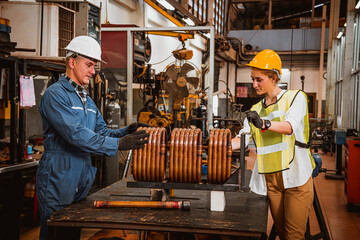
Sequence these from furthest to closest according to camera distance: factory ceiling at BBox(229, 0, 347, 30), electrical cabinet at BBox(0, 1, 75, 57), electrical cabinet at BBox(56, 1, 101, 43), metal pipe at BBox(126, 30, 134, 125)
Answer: factory ceiling at BBox(229, 0, 347, 30)
metal pipe at BBox(126, 30, 134, 125)
electrical cabinet at BBox(56, 1, 101, 43)
electrical cabinet at BBox(0, 1, 75, 57)

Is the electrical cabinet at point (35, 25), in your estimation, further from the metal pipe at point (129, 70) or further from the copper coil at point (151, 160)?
the copper coil at point (151, 160)

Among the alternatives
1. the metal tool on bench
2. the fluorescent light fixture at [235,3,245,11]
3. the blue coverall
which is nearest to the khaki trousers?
the metal tool on bench

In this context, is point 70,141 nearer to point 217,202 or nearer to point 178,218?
point 178,218

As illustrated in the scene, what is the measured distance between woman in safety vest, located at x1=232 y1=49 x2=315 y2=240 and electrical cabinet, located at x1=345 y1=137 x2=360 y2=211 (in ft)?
8.30

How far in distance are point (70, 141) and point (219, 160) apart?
→ 779mm

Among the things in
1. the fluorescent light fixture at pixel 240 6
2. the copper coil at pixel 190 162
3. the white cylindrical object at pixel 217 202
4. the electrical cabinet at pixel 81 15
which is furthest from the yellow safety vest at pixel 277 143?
the fluorescent light fixture at pixel 240 6

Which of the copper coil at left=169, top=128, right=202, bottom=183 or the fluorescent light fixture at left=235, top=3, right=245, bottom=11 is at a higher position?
the fluorescent light fixture at left=235, top=3, right=245, bottom=11

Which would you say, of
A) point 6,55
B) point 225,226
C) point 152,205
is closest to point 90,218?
point 152,205

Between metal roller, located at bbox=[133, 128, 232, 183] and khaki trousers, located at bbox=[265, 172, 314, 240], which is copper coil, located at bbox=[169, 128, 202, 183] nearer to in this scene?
metal roller, located at bbox=[133, 128, 232, 183]

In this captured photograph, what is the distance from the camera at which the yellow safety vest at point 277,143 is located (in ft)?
6.77

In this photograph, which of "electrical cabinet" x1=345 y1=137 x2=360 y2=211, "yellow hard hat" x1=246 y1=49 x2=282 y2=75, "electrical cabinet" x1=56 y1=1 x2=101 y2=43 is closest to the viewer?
"yellow hard hat" x1=246 y1=49 x2=282 y2=75

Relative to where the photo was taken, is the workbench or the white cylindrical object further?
the white cylindrical object

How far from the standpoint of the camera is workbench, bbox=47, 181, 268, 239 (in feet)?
5.33

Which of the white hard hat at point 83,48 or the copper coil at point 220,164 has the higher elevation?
the white hard hat at point 83,48
